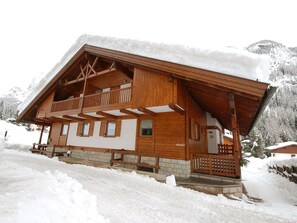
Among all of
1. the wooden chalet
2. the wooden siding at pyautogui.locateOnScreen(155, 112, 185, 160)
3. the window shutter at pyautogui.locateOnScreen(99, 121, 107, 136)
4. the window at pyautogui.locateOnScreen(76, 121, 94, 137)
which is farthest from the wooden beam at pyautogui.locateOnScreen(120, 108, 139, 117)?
the window at pyautogui.locateOnScreen(76, 121, 94, 137)

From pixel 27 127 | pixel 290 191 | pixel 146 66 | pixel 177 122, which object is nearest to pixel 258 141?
pixel 290 191

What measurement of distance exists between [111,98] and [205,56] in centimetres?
652

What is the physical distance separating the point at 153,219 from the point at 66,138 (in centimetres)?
1373

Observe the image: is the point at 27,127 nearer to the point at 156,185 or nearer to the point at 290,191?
the point at 156,185

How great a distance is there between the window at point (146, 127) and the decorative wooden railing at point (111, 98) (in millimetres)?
1791

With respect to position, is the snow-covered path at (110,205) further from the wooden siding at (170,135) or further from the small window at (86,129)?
the small window at (86,129)

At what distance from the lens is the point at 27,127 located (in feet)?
135

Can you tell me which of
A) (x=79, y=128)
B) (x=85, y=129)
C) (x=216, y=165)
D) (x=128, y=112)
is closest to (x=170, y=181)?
(x=216, y=165)

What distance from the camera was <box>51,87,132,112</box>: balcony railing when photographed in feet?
33.1

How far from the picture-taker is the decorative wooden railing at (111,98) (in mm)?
9986

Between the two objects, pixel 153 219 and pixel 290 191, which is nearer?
pixel 153 219

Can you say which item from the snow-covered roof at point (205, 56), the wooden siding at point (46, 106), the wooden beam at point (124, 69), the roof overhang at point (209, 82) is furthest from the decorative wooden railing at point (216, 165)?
the wooden siding at point (46, 106)

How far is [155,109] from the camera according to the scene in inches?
356

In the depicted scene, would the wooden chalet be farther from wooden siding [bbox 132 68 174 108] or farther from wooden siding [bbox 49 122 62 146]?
wooden siding [bbox 49 122 62 146]
